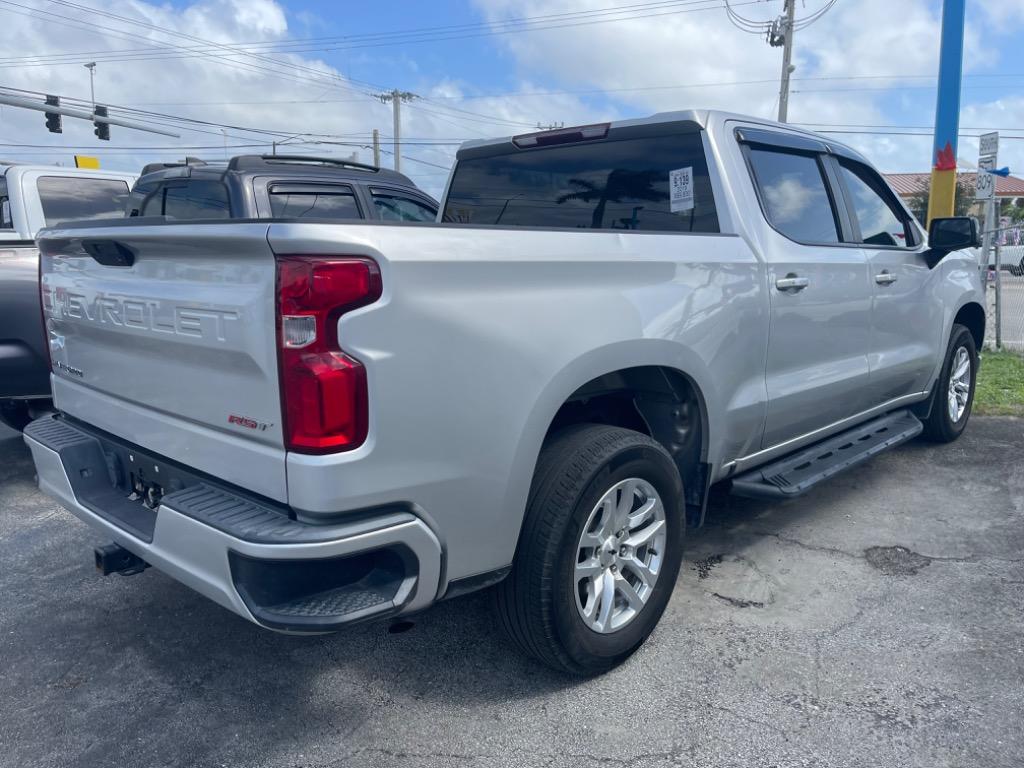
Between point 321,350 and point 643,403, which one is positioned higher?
point 321,350

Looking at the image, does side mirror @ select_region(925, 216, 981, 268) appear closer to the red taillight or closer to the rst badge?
the red taillight

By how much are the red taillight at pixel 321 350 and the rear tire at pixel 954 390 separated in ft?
15.0

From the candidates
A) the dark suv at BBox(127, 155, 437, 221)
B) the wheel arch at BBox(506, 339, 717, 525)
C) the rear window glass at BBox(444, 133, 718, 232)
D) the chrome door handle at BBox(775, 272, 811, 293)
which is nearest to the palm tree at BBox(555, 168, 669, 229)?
the rear window glass at BBox(444, 133, 718, 232)

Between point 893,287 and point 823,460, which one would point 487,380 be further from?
point 893,287

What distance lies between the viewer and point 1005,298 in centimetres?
2197

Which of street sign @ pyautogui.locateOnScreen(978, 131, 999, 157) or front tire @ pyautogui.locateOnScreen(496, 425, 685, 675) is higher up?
street sign @ pyautogui.locateOnScreen(978, 131, 999, 157)

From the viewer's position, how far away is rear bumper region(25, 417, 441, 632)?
7.00 feet

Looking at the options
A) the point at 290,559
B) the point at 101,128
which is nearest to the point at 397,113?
the point at 101,128

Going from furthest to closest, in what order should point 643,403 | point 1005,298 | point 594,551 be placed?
1. point 1005,298
2. point 643,403
3. point 594,551

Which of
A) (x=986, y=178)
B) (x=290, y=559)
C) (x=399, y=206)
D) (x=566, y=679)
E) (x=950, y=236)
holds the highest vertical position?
(x=986, y=178)

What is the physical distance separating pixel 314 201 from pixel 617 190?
130 inches

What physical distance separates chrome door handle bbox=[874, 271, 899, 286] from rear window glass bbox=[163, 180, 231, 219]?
4228 mm

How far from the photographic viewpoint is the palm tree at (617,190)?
12.1 ft

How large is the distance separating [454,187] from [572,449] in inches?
90.1
